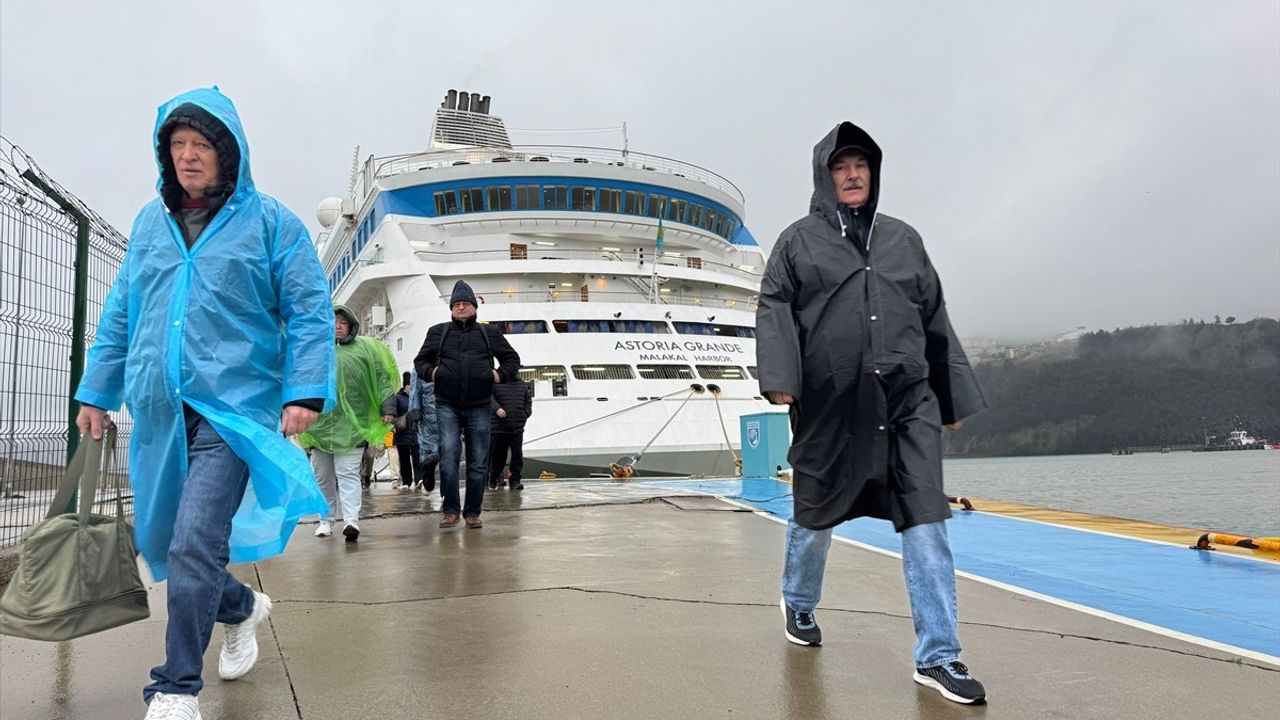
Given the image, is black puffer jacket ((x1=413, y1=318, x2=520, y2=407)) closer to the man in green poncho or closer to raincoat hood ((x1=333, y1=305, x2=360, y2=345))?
the man in green poncho

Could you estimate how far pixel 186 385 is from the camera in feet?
7.30

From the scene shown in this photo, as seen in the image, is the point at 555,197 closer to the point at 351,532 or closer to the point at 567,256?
the point at 567,256

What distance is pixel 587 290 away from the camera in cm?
1936

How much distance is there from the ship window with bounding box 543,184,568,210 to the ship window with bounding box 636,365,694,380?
20.2 ft

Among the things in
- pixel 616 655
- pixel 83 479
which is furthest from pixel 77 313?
pixel 616 655

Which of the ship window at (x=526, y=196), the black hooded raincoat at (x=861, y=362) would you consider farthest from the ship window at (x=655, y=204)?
the black hooded raincoat at (x=861, y=362)

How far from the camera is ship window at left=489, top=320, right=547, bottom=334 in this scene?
17234 millimetres

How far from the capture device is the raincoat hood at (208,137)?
238 cm

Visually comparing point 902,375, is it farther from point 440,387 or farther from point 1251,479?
point 1251,479

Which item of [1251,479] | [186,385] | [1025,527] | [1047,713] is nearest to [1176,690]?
[1047,713]

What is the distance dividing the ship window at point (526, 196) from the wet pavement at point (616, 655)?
17280 millimetres

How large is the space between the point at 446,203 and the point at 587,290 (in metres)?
5.04

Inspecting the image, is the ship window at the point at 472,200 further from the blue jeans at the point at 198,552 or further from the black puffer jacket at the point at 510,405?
the blue jeans at the point at 198,552

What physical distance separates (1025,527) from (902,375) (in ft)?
15.6
